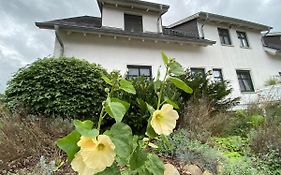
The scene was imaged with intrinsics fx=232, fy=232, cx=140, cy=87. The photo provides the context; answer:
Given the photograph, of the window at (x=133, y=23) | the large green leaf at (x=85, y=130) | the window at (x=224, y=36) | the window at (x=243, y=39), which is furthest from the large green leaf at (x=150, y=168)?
the window at (x=243, y=39)

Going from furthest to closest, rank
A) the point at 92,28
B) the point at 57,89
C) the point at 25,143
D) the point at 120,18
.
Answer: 1. the point at 120,18
2. the point at 92,28
3. the point at 57,89
4. the point at 25,143

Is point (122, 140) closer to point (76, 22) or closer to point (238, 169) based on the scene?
point (238, 169)

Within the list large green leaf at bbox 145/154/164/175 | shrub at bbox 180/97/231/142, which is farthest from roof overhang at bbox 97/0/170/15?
large green leaf at bbox 145/154/164/175

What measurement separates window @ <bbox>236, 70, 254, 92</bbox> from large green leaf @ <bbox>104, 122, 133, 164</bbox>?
14.7 metres

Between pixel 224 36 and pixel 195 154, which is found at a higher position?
pixel 224 36

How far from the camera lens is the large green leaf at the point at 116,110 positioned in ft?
3.53

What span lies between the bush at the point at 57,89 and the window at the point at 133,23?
5405mm

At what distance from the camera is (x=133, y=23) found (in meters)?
12.1

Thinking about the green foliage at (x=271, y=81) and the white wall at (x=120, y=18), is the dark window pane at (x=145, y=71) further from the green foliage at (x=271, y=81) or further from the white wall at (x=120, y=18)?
the green foliage at (x=271, y=81)

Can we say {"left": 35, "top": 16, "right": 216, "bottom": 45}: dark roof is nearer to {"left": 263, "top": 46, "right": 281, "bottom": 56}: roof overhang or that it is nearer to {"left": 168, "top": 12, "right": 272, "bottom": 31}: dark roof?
{"left": 168, "top": 12, "right": 272, "bottom": 31}: dark roof

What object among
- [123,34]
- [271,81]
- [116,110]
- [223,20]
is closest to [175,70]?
[116,110]

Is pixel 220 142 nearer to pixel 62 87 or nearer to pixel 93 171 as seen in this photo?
pixel 62 87

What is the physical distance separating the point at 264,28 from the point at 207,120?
1390 centimetres

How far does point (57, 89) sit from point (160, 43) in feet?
22.3
